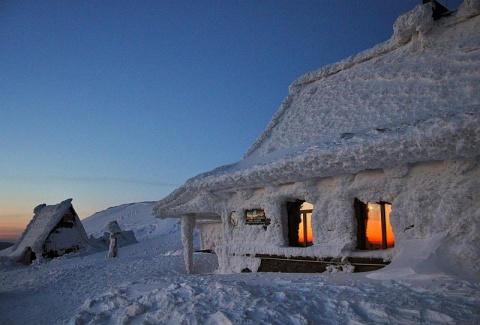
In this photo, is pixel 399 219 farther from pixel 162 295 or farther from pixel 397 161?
pixel 162 295

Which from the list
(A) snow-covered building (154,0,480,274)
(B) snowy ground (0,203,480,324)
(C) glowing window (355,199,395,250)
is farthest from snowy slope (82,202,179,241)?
(B) snowy ground (0,203,480,324)

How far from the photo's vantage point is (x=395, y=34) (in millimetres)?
10672

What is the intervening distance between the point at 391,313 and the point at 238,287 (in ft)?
6.49

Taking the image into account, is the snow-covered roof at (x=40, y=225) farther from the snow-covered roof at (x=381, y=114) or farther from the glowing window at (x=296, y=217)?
the glowing window at (x=296, y=217)

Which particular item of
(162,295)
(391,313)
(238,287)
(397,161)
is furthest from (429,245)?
(162,295)

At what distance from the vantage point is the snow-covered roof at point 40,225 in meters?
21.1

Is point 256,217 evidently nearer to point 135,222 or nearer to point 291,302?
point 291,302

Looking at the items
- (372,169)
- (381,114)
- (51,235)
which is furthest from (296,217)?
(51,235)

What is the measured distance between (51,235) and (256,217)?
1780 centimetres

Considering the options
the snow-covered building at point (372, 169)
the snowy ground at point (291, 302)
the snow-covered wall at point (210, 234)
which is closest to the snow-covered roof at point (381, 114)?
the snow-covered building at point (372, 169)

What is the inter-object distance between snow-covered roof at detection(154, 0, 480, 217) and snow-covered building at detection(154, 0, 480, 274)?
1.4 inches

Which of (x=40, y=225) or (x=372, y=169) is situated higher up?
(x=372, y=169)

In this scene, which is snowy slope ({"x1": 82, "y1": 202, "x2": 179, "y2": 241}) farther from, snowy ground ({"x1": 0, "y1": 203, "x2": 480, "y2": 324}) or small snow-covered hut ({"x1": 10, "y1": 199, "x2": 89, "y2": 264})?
snowy ground ({"x1": 0, "y1": 203, "x2": 480, "y2": 324})

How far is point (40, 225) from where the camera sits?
73.8 feet
